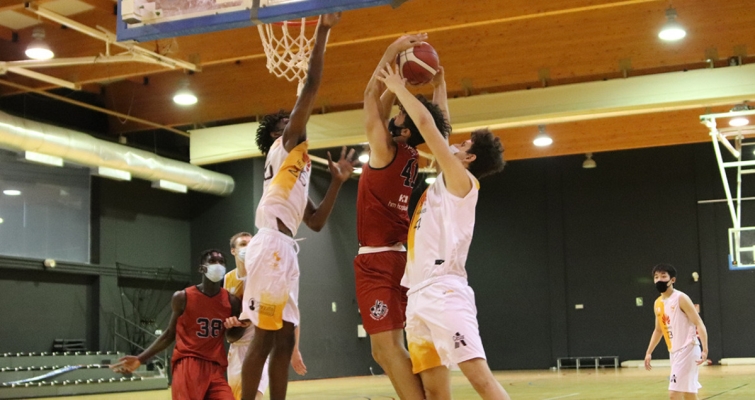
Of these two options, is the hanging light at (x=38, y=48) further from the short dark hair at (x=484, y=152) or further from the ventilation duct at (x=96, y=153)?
the short dark hair at (x=484, y=152)

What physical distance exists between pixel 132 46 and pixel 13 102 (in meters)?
5.44

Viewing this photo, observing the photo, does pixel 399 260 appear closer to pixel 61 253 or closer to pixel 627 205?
pixel 61 253

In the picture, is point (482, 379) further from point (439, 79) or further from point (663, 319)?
point (663, 319)

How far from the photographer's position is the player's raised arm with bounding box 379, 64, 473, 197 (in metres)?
4.52

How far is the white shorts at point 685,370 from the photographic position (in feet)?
28.9

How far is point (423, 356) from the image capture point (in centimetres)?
455

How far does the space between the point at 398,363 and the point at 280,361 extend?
0.95 meters

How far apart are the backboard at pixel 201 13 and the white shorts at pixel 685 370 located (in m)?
5.48

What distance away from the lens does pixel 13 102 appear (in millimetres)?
16656

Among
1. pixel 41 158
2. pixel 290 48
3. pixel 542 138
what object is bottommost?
pixel 41 158

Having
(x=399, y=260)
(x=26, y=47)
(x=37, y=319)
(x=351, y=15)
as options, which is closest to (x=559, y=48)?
(x=351, y=15)

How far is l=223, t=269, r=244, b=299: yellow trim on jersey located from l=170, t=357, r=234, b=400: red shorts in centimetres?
71

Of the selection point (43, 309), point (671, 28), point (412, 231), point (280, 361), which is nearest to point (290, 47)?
point (280, 361)

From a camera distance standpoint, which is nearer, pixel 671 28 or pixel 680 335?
pixel 680 335
